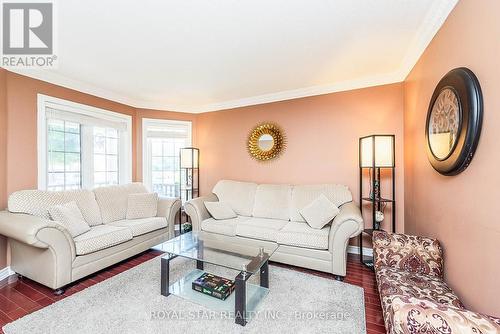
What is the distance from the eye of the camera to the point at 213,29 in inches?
76.6

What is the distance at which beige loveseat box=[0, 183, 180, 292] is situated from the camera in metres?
2.09

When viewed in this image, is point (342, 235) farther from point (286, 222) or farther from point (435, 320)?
point (435, 320)

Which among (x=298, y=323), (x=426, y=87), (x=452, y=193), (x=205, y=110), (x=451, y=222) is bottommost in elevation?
(x=298, y=323)

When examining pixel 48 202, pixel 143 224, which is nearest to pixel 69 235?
pixel 48 202

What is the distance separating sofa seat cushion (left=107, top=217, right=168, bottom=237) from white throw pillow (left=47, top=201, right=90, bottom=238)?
0.43 m

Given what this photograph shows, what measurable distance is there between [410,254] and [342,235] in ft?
2.14

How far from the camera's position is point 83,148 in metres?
3.41

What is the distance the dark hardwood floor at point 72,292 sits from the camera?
182 cm

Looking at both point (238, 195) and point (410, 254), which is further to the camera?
point (238, 195)

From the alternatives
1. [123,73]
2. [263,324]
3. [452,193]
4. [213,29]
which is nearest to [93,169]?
[123,73]

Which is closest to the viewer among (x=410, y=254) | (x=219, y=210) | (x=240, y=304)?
(x=240, y=304)

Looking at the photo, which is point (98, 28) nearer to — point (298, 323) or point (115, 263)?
point (115, 263)

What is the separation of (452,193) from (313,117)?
2.07m

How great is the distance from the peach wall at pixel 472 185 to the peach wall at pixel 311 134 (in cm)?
83
